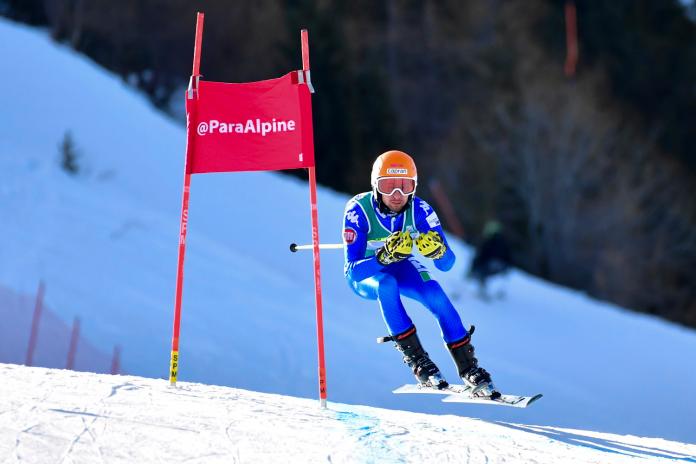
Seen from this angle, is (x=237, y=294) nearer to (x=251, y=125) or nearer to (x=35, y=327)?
(x=35, y=327)

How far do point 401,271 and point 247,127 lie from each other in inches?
57.2

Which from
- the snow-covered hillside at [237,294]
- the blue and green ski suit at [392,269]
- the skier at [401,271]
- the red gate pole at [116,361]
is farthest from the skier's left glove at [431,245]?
the red gate pole at [116,361]

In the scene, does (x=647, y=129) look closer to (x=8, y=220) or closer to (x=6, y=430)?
(x=8, y=220)

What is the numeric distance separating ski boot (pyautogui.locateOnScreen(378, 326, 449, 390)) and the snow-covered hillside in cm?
553

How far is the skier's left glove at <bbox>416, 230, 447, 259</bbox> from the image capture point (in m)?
6.70

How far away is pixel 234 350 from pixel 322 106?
54.1 ft

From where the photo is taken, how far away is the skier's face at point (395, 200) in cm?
693

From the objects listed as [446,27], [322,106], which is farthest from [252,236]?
[446,27]

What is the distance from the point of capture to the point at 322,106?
28781mm

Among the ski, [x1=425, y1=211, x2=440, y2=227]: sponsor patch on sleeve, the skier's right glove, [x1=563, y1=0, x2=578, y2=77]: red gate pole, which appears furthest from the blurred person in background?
[x1=563, y1=0, x2=578, y2=77]: red gate pole

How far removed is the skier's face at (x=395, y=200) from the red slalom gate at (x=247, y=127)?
0.51 m

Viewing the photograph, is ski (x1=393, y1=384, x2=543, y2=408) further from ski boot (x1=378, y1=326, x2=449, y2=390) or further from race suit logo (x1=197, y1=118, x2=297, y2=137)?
race suit logo (x1=197, y1=118, x2=297, y2=137)

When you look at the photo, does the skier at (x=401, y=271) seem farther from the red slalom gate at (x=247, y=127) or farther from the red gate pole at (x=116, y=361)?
the red gate pole at (x=116, y=361)

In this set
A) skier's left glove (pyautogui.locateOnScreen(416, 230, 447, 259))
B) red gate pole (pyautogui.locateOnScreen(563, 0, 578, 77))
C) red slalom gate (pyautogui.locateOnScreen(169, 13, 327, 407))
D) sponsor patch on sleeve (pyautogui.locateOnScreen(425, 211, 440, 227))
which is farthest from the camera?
red gate pole (pyautogui.locateOnScreen(563, 0, 578, 77))
